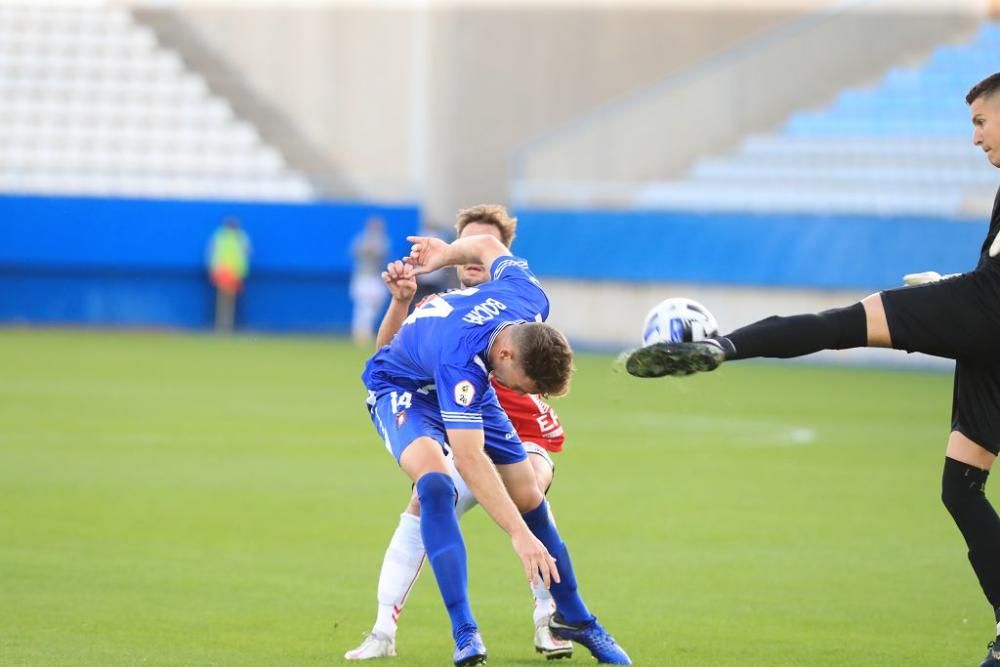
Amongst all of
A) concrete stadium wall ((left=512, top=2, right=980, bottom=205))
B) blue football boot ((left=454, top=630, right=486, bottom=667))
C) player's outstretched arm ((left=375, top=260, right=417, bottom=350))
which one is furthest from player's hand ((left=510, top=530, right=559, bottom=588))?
concrete stadium wall ((left=512, top=2, right=980, bottom=205))

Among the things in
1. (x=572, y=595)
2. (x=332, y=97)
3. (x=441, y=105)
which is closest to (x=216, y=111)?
(x=332, y=97)

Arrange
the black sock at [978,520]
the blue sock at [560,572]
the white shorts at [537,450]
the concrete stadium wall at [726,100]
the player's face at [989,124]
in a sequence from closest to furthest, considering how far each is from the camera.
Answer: the player's face at [989,124], the black sock at [978,520], the blue sock at [560,572], the white shorts at [537,450], the concrete stadium wall at [726,100]

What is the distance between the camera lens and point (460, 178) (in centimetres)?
3400

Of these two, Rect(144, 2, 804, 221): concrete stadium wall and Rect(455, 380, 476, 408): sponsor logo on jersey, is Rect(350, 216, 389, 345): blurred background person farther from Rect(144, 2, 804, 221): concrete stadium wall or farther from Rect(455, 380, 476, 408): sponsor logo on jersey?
A: Rect(455, 380, 476, 408): sponsor logo on jersey

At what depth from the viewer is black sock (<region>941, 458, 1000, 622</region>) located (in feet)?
22.2

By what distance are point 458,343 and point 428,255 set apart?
37.5 inches

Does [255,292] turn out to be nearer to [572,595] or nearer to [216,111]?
[216,111]

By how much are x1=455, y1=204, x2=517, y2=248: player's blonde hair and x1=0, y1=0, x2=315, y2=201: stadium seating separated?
23832mm

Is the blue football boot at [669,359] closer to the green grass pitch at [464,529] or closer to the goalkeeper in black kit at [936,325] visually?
the goalkeeper in black kit at [936,325]

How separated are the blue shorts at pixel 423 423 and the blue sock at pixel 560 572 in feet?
0.85

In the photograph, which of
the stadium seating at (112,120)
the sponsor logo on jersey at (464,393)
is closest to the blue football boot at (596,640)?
the sponsor logo on jersey at (464,393)

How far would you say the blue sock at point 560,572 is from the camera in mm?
6902

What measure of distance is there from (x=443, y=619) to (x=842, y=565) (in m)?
2.79

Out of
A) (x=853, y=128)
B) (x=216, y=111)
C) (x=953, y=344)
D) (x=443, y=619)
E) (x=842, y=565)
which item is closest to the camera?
(x=953, y=344)
